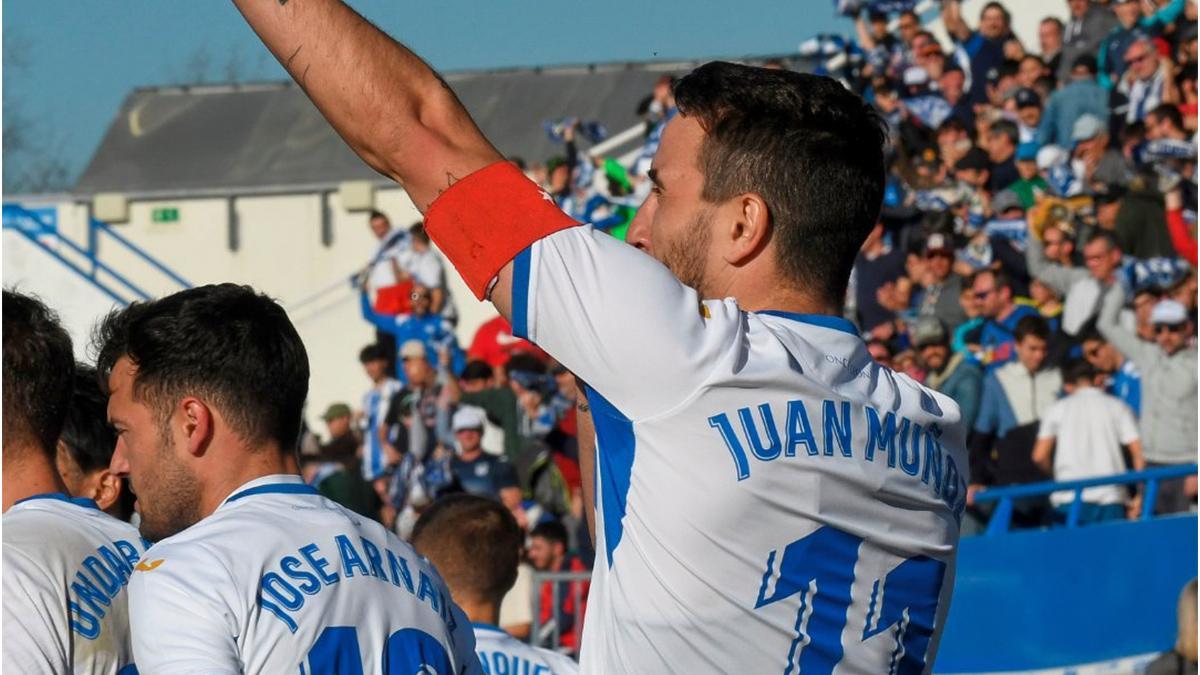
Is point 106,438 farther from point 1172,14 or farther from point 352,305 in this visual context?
point 352,305

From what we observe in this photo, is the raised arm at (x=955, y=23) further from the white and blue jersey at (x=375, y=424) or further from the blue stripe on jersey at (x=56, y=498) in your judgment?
the blue stripe on jersey at (x=56, y=498)

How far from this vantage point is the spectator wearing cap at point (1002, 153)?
40.5 ft

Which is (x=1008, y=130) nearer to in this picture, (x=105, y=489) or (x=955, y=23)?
(x=955, y=23)

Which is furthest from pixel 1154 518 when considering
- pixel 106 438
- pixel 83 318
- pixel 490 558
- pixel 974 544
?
pixel 83 318

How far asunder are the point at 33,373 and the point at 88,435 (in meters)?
0.76

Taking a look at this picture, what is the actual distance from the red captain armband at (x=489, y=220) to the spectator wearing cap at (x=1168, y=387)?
8.34 meters

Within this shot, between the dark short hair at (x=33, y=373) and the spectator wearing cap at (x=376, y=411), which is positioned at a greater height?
the dark short hair at (x=33, y=373)

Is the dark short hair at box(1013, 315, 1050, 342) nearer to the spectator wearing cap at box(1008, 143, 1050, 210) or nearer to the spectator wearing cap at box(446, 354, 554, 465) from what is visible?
the spectator wearing cap at box(1008, 143, 1050, 210)

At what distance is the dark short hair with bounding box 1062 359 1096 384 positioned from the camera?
32.2 feet

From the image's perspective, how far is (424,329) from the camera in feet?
48.7

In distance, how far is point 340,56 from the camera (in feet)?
6.65

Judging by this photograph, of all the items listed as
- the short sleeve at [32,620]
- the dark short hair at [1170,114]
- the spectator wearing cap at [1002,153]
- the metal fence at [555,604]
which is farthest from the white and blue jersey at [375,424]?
the short sleeve at [32,620]

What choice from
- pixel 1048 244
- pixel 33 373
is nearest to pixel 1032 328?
pixel 1048 244

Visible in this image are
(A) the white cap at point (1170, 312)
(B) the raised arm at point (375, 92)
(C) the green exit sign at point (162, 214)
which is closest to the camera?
(B) the raised arm at point (375, 92)
